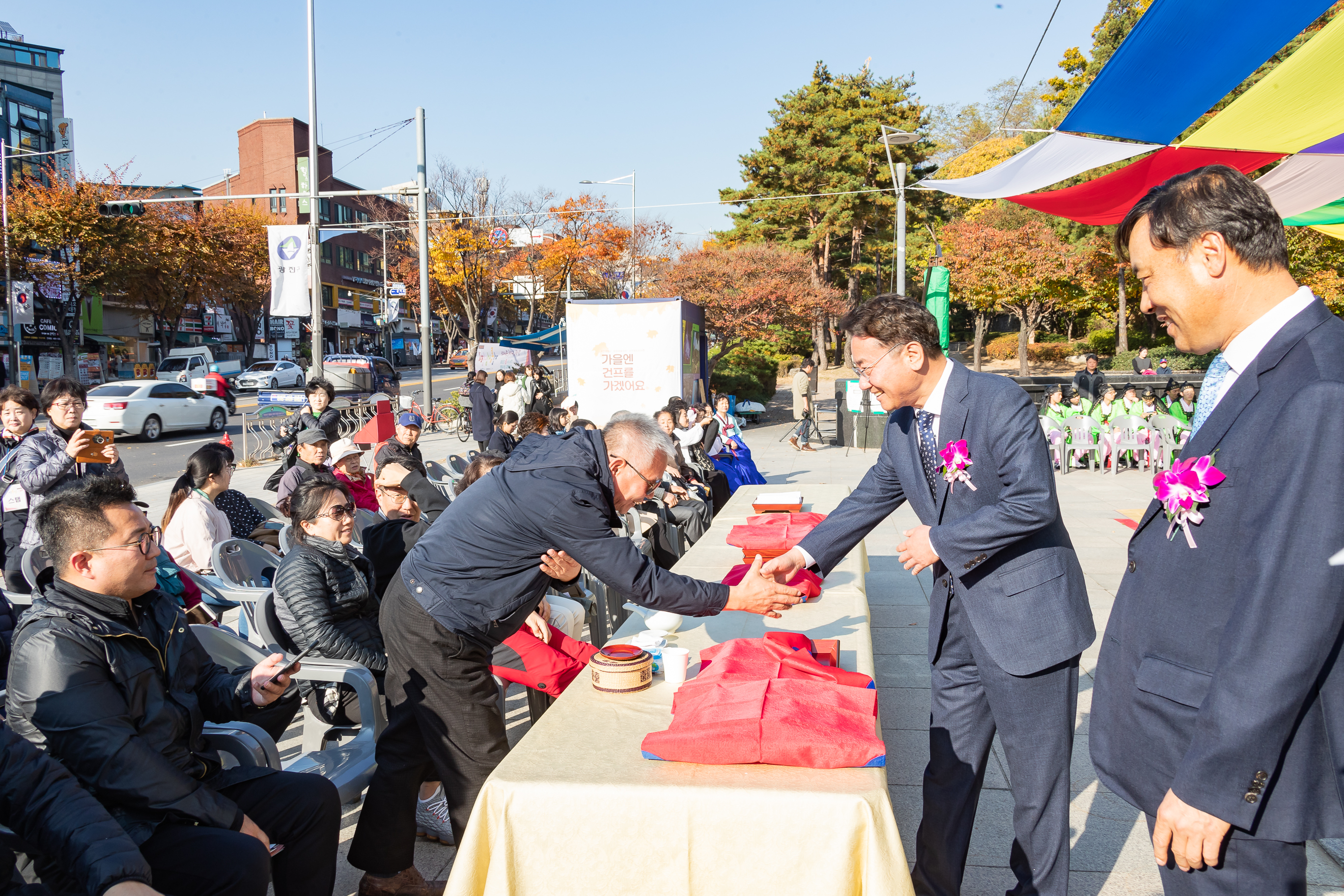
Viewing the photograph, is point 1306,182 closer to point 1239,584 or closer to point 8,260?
point 1239,584

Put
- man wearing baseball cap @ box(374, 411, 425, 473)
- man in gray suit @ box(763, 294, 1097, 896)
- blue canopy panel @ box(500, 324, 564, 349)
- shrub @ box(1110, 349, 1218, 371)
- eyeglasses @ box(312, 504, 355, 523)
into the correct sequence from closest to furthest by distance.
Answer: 1. man in gray suit @ box(763, 294, 1097, 896)
2. eyeglasses @ box(312, 504, 355, 523)
3. man wearing baseball cap @ box(374, 411, 425, 473)
4. shrub @ box(1110, 349, 1218, 371)
5. blue canopy panel @ box(500, 324, 564, 349)

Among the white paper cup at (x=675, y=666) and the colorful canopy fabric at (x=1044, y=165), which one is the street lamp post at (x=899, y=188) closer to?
the colorful canopy fabric at (x=1044, y=165)

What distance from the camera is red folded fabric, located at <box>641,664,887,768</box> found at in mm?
1996

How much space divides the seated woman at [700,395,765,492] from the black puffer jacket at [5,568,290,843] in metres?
7.35

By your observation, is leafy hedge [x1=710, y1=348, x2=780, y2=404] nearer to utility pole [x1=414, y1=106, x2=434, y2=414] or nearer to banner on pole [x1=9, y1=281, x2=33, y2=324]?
utility pole [x1=414, y1=106, x2=434, y2=414]

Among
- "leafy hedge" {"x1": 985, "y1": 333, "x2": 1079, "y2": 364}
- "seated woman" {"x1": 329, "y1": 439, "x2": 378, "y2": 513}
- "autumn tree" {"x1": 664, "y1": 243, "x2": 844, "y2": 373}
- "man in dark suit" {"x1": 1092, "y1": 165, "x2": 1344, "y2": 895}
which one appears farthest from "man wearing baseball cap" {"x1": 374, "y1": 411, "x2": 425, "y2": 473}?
"leafy hedge" {"x1": 985, "y1": 333, "x2": 1079, "y2": 364}

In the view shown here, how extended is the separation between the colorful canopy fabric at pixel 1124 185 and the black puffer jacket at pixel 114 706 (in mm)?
7957

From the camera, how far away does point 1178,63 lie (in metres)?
5.81

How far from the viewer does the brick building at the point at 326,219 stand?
51469 mm

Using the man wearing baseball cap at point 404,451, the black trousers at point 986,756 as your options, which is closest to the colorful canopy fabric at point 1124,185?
the man wearing baseball cap at point 404,451

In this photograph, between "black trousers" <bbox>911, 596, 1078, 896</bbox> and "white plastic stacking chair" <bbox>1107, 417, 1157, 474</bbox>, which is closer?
"black trousers" <bbox>911, 596, 1078, 896</bbox>

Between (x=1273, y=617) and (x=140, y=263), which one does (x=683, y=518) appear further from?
(x=140, y=263)

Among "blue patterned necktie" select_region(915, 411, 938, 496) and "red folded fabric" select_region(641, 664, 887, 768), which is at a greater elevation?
"blue patterned necktie" select_region(915, 411, 938, 496)

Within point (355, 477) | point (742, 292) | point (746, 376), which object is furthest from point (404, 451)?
point (742, 292)
